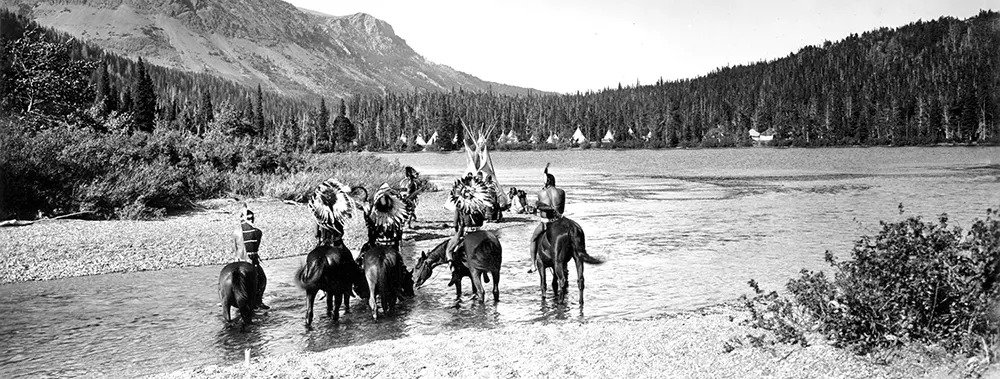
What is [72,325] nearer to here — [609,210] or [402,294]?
[402,294]

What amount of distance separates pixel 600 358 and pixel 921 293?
3.45m

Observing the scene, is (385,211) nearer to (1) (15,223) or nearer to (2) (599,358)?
(2) (599,358)

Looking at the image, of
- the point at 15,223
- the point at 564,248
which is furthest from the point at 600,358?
the point at 15,223

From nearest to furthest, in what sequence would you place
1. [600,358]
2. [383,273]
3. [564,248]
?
[600,358] → [383,273] → [564,248]

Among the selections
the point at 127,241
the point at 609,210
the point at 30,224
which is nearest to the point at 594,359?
the point at 127,241

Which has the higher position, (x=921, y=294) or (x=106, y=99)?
(x=106, y=99)

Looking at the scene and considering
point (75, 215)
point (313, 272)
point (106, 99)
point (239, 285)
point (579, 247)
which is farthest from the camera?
point (106, 99)

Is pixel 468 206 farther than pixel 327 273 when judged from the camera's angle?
Yes

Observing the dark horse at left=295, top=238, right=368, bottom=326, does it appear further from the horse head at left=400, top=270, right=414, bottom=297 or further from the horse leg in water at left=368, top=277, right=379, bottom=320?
the horse head at left=400, top=270, right=414, bottom=297

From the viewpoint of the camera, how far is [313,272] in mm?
12266

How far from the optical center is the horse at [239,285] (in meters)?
11.9

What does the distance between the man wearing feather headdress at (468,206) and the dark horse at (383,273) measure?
1.67 m

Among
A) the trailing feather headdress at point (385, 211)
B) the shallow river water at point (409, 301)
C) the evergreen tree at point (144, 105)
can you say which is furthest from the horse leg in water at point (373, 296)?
the evergreen tree at point (144, 105)

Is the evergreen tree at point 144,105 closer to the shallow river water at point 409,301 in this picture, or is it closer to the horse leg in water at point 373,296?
the shallow river water at point 409,301
